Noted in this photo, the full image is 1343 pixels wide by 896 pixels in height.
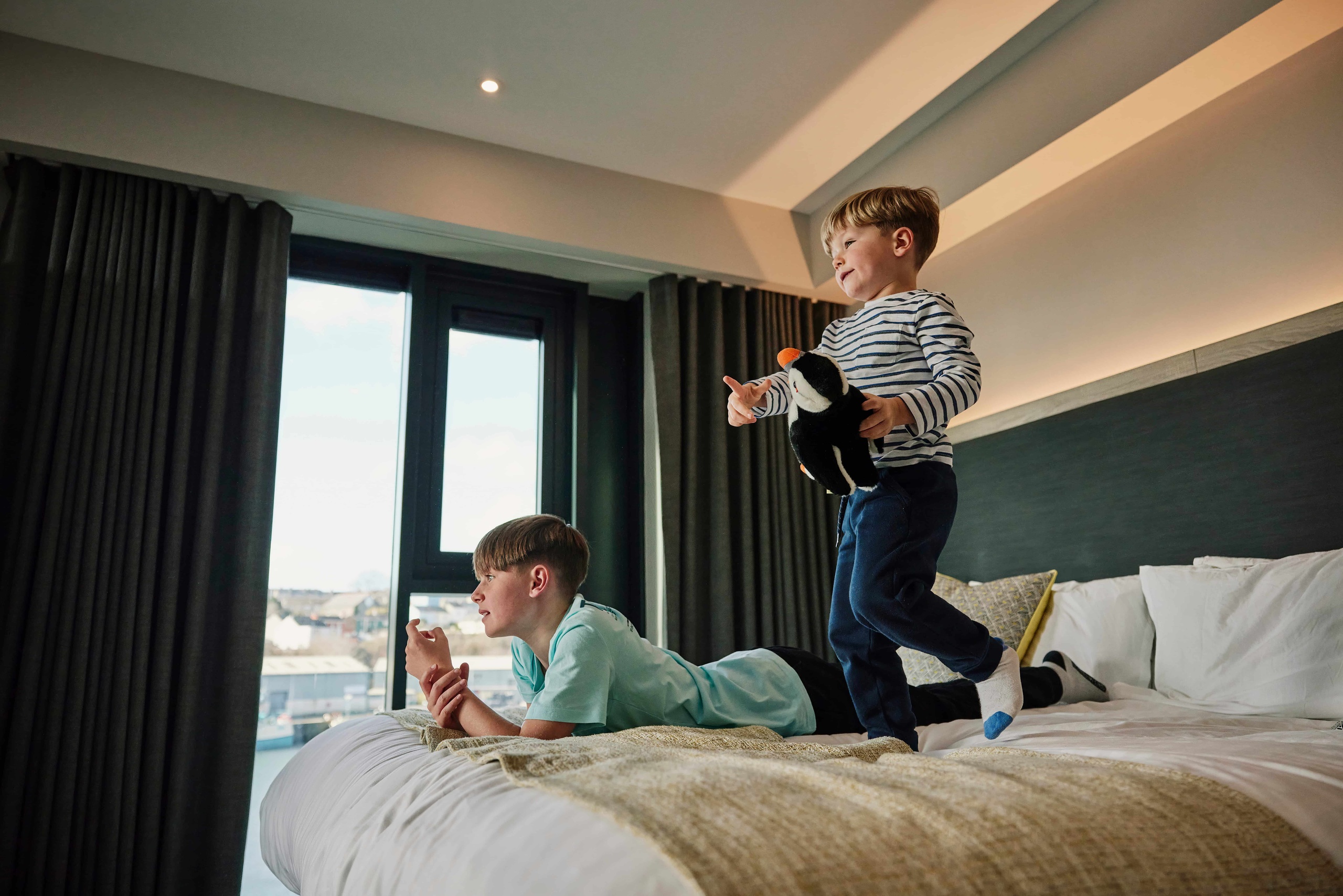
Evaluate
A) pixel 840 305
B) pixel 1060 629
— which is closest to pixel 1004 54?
pixel 840 305

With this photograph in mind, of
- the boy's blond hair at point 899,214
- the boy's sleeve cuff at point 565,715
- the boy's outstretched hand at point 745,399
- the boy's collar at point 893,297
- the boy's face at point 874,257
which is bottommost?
the boy's sleeve cuff at point 565,715

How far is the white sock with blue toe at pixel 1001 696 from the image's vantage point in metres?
1.47

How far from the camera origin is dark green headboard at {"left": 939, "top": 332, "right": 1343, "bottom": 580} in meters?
2.11

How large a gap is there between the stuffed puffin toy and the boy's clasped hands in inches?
25.7

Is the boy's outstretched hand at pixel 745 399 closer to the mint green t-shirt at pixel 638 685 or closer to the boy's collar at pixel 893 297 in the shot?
the boy's collar at pixel 893 297

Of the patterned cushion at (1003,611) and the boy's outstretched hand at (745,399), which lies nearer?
the boy's outstretched hand at (745,399)

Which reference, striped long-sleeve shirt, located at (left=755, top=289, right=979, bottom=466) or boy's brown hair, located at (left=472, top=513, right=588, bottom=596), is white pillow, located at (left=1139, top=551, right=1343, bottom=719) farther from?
boy's brown hair, located at (left=472, top=513, right=588, bottom=596)

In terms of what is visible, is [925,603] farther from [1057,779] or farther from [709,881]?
[709,881]

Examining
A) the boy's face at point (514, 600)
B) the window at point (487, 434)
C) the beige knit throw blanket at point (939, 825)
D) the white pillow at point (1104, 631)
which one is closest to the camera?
the beige knit throw blanket at point (939, 825)

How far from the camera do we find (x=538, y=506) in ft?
11.4

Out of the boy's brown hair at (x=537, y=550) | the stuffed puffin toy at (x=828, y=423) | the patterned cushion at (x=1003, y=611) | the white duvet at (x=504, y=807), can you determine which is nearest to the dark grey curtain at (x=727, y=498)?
the patterned cushion at (x=1003, y=611)

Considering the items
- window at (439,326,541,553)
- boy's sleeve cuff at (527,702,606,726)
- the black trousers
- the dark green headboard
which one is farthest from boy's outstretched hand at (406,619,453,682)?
the dark green headboard

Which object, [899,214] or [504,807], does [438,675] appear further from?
[899,214]

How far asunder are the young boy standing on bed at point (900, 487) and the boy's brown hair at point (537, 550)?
18.4 inches
